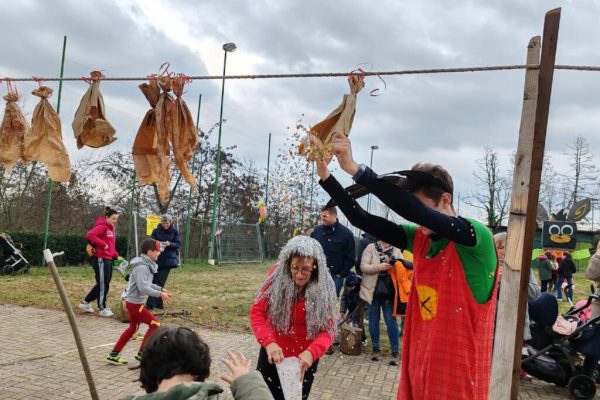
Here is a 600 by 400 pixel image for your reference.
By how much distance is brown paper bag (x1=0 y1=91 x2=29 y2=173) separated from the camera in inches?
159

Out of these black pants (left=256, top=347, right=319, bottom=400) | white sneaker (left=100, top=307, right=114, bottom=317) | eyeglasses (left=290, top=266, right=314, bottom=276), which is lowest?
white sneaker (left=100, top=307, right=114, bottom=317)

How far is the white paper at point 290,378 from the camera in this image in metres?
2.87

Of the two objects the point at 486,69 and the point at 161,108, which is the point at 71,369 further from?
the point at 486,69

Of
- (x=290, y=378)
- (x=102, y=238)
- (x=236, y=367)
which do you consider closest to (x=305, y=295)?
(x=290, y=378)

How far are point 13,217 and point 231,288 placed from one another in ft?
30.8

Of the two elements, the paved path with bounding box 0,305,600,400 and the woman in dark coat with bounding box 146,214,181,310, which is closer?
the paved path with bounding box 0,305,600,400

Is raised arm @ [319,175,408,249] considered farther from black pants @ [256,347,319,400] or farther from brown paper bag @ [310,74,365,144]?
black pants @ [256,347,319,400]

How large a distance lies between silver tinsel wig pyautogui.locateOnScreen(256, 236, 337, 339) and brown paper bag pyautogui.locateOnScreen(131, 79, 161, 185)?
114 centimetres

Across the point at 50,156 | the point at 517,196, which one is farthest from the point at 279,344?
the point at 50,156

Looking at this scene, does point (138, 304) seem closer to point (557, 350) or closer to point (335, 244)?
point (335, 244)

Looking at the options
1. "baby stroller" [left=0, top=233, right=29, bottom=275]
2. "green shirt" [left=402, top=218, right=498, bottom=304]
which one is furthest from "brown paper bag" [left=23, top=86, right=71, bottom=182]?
"baby stroller" [left=0, top=233, right=29, bottom=275]

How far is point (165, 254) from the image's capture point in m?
9.02

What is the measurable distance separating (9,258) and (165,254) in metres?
6.54

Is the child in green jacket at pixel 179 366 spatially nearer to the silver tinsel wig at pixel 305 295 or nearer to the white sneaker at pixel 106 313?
the silver tinsel wig at pixel 305 295
